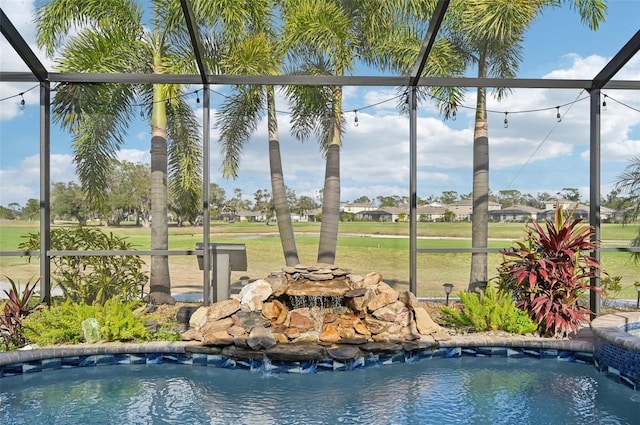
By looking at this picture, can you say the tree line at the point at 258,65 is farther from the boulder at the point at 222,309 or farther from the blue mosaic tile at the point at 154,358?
the blue mosaic tile at the point at 154,358

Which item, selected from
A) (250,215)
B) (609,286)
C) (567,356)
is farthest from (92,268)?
(609,286)

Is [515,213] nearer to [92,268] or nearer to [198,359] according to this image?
[198,359]

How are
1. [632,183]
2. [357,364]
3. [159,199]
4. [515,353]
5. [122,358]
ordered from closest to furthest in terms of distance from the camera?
[357,364] → [122,358] → [515,353] → [159,199] → [632,183]

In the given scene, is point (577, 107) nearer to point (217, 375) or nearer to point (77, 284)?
point (217, 375)

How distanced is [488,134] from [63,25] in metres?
7.19

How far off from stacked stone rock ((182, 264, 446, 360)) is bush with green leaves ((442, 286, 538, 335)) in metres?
0.43

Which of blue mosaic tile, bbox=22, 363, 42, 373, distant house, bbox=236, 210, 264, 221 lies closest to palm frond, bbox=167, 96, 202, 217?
distant house, bbox=236, 210, 264, 221

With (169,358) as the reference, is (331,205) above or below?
above

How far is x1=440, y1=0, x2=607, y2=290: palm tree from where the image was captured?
8.14 metres

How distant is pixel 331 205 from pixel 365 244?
0.94 metres

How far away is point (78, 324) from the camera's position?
592cm

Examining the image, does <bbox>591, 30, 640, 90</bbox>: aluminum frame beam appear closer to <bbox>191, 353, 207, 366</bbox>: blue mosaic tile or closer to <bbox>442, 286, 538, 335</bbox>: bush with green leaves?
<bbox>442, 286, 538, 335</bbox>: bush with green leaves

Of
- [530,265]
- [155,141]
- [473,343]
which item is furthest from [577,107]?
[155,141]

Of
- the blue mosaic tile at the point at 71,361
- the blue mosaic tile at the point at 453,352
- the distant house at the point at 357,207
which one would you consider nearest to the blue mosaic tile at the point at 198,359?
the blue mosaic tile at the point at 71,361
